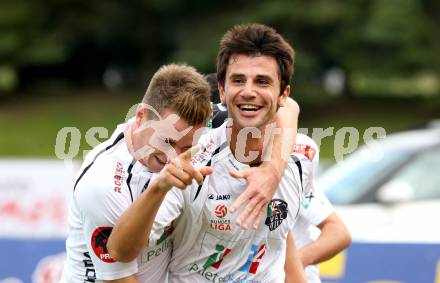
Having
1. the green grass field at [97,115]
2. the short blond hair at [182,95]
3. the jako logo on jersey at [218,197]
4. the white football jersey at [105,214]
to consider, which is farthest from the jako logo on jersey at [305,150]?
the green grass field at [97,115]

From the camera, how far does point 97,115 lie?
29.4 meters

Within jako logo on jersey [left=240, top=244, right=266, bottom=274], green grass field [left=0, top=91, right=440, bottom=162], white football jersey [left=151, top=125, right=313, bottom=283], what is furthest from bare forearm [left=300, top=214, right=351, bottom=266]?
green grass field [left=0, top=91, right=440, bottom=162]

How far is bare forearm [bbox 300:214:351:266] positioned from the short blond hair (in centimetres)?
128

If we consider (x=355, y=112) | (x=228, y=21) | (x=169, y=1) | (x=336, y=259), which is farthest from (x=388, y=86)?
(x=336, y=259)

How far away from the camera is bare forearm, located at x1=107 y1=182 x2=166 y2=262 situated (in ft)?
12.4

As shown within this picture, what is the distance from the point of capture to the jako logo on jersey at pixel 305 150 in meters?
4.71

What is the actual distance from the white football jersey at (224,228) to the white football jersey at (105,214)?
0.11m

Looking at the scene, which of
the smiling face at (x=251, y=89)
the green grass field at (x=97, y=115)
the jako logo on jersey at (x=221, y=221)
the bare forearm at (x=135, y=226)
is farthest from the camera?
the green grass field at (x=97, y=115)

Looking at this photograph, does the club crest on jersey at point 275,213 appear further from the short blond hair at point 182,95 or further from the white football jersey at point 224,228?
the short blond hair at point 182,95

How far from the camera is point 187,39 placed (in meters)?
28.6

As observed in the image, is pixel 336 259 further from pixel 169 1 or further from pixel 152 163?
pixel 169 1

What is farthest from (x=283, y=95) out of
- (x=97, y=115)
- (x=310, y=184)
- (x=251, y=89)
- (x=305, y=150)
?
(x=97, y=115)

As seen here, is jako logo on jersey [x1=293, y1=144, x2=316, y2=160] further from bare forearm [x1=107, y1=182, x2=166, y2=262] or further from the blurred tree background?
the blurred tree background

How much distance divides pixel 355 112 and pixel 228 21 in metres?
4.90
